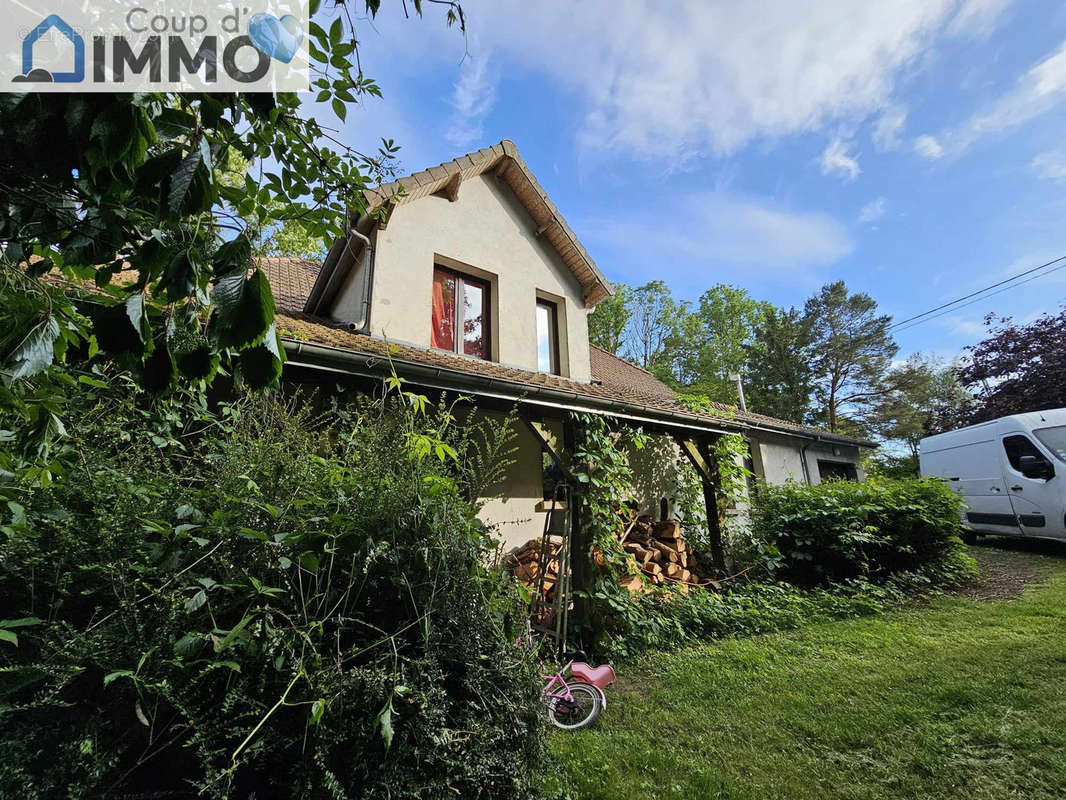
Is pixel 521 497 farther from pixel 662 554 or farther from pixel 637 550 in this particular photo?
pixel 662 554

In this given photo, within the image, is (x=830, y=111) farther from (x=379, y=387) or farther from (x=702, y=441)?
(x=379, y=387)

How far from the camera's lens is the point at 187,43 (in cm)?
101

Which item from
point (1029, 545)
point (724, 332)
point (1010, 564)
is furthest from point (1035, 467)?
point (724, 332)

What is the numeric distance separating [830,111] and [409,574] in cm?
1131

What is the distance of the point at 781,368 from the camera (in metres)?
25.8

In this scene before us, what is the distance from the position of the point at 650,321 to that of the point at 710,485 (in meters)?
21.7

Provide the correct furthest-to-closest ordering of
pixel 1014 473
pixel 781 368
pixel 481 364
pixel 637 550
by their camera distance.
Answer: pixel 781 368, pixel 1014 473, pixel 637 550, pixel 481 364

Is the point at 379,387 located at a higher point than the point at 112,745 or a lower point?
higher

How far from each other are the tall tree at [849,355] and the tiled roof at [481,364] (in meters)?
17.1

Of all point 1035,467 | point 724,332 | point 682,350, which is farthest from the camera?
point 724,332

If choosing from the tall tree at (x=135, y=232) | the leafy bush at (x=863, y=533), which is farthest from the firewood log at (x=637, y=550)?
the tall tree at (x=135, y=232)

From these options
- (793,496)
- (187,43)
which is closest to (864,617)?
(793,496)

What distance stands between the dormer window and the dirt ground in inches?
303

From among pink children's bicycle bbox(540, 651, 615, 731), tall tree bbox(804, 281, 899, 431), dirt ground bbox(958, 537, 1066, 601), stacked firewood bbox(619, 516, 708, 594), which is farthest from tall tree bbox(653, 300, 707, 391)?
pink children's bicycle bbox(540, 651, 615, 731)
